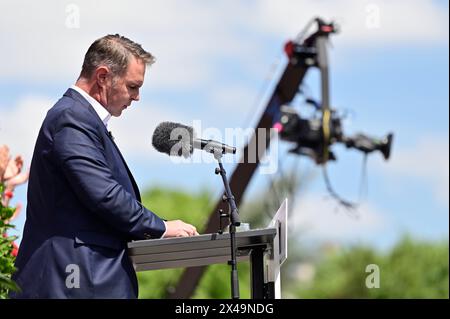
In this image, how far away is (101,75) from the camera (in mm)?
4570

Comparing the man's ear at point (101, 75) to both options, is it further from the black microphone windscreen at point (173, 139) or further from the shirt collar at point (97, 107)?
the black microphone windscreen at point (173, 139)

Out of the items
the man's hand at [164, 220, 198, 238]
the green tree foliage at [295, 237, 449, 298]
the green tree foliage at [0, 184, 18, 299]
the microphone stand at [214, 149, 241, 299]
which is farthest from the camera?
the green tree foliage at [295, 237, 449, 298]

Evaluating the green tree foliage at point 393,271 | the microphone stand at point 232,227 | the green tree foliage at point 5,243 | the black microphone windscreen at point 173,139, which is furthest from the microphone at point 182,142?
the green tree foliage at point 393,271

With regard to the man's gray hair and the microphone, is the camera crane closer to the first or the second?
the microphone

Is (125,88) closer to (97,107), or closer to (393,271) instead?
(97,107)

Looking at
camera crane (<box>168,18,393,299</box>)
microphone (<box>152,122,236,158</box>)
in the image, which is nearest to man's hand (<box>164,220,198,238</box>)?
microphone (<box>152,122,236,158</box>)

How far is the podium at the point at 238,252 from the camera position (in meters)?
4.38

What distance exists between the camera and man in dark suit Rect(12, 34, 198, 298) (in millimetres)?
4250

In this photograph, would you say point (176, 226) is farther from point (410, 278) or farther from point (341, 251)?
point (341, 251)

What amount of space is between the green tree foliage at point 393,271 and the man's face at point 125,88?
38245 mm

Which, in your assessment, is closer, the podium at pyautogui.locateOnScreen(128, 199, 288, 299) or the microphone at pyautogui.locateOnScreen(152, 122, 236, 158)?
the podium at pyautogui.locateOnScreen(128, 199, 288, 299)
